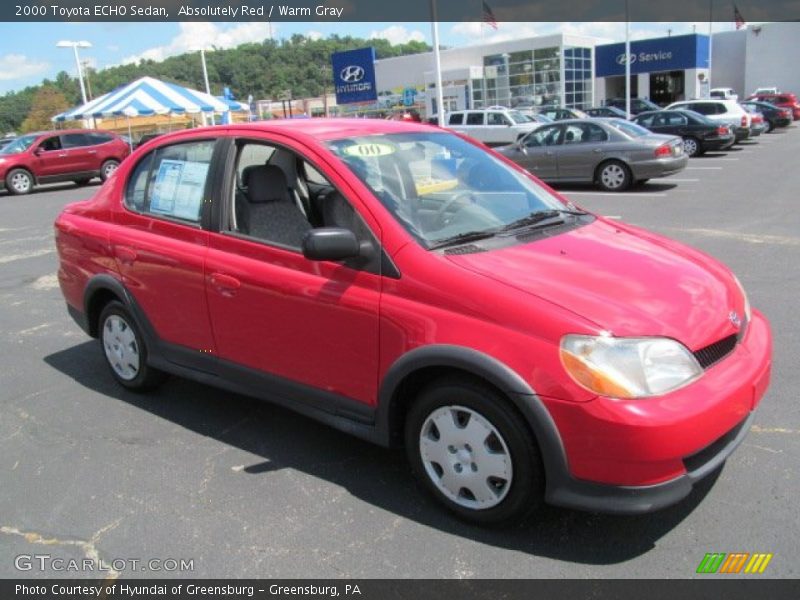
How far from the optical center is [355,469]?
355cm

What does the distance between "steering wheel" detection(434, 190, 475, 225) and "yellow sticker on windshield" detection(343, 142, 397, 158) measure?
1.36 feet

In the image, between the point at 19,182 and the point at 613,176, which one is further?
the point at 19,182

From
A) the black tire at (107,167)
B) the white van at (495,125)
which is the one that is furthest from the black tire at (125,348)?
the white van at (495,125)

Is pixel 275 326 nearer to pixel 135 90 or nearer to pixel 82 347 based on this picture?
pixel 82 347

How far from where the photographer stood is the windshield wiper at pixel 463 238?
3.12 m

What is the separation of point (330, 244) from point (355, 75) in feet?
95.9

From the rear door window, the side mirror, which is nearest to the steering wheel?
the side mirror

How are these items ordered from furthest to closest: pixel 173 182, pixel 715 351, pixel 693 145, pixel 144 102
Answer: pixel 144 102 → pixel 693 145 → pixel 173 182 → pixel 715 351

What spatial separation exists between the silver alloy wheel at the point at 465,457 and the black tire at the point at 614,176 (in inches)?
474

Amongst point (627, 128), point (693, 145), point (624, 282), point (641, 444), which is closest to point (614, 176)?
point (627, 128)

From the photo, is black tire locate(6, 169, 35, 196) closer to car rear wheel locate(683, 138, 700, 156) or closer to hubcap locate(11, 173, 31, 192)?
hubcap locate(11, 173, 31, 192)

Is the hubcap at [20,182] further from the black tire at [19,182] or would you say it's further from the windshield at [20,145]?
the windshield at [20,145]

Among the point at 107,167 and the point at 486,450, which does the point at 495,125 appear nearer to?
the point at 107,167

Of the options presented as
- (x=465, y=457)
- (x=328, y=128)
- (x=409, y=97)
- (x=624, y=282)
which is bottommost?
(x=465, y=457)
